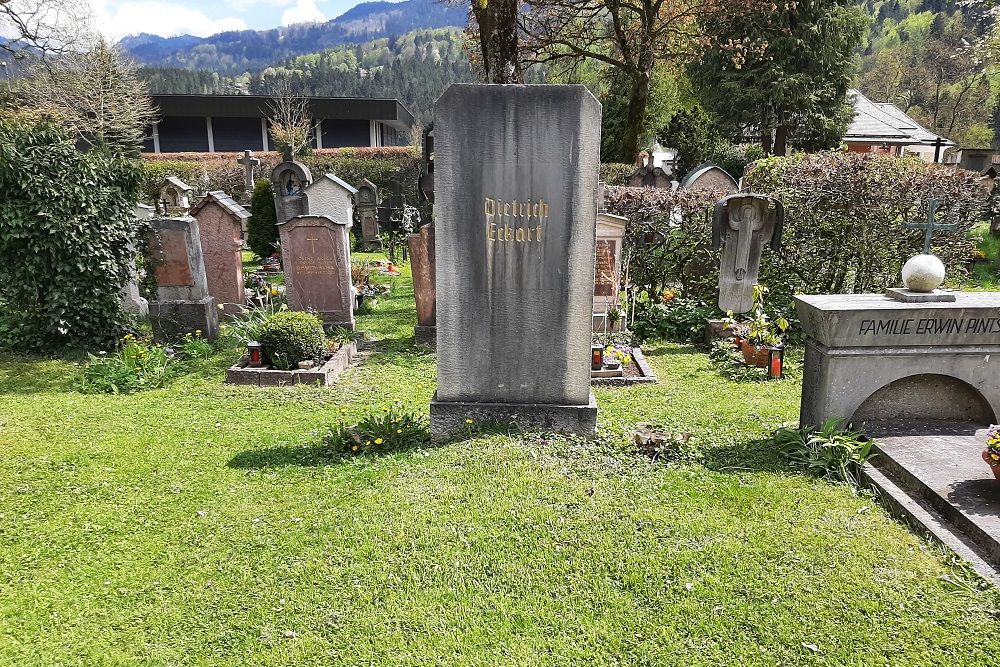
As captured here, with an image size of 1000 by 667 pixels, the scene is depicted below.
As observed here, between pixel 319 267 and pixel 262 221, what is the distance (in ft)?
26.9

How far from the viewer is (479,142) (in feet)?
16.9

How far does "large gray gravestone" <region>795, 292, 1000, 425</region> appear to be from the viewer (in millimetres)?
5230

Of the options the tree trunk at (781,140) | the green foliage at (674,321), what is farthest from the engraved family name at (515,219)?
the tree trunk at (781,140)

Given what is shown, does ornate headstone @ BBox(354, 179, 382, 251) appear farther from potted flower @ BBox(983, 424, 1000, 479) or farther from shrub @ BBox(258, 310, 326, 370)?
potted flower @ BBox(983, 424, 1000, 479)

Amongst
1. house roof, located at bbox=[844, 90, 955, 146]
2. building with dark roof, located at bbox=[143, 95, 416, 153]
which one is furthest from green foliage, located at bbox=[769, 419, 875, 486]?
building with dark roof, located at bbox=[143, 95, 416, 153]

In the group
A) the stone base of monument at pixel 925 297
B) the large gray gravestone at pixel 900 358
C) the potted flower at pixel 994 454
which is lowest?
the potted flower at pixel 994 454

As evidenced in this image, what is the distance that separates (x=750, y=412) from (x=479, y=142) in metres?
4.14

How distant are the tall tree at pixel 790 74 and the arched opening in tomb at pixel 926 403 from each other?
2205 centimetres

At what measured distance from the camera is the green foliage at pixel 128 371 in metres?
7.78

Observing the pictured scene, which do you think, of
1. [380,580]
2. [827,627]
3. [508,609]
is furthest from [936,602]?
[380,580]

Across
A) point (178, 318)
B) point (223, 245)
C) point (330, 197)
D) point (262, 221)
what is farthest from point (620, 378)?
point (262, 221)

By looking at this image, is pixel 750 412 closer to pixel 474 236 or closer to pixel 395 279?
pixel 474 236

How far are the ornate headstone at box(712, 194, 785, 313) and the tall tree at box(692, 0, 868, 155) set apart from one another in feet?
57.6

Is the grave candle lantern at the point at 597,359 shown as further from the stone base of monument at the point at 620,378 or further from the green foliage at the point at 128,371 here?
the green foliage at the point at 128,371
